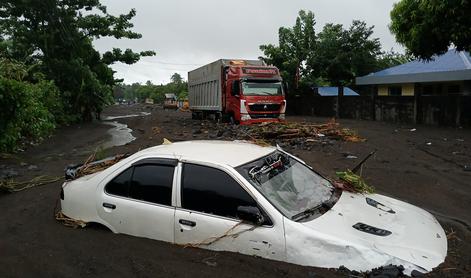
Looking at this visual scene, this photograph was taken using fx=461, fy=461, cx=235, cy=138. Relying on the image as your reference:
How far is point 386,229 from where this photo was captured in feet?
13.8

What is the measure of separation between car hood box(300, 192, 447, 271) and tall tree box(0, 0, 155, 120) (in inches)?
1012

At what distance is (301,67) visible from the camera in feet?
131

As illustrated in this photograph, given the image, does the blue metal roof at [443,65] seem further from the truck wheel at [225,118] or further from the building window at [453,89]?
the truck wheel at [225,118]

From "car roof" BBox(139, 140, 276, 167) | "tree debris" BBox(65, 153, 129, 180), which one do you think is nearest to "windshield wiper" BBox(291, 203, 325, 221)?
"car roof" BBox(139, 140, 276, 167)

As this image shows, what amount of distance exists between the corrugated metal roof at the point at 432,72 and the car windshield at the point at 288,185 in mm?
21408

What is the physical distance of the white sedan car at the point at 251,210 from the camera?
3.85 metres

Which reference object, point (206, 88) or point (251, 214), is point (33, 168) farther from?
point (206, 88)

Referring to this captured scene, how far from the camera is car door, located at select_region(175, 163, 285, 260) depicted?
4.04 metres

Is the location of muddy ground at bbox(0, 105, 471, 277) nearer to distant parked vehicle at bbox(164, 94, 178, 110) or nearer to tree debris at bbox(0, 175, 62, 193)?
tree debris at bbox(0, 175, 62, 193)

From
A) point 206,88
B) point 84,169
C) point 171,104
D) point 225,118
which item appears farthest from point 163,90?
point 84,169

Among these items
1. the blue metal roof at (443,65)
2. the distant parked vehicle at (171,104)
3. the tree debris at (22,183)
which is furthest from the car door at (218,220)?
the distant parked vehicle at (171,104)

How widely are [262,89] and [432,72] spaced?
11007 millimetres

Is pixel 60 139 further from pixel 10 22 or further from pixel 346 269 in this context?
pixel 346 269

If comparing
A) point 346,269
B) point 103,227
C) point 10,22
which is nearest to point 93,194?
point 103,227
